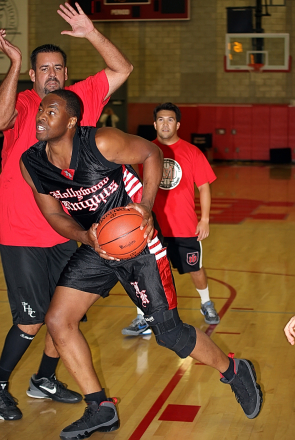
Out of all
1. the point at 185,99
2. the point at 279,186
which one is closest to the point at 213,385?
the point at 279,186

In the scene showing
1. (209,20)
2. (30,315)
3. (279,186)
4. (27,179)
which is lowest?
(279,186)

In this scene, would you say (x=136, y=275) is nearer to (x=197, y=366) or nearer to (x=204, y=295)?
(x=197, y=366)

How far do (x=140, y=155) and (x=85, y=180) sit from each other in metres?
0.31

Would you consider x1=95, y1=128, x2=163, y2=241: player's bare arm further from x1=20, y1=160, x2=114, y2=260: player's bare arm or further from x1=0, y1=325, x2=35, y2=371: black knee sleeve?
x1=0, y1=325, x2=35, y2=371: black knee sleeve

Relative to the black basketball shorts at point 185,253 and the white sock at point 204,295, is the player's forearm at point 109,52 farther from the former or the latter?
the white sock at point 204,295

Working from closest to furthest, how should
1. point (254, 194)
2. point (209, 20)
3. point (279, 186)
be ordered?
point (254, 194) → point (279, 186) → point (209, 20)

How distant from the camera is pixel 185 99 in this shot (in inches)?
864

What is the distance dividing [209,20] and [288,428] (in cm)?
1949

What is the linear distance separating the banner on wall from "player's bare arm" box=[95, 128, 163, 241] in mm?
11449

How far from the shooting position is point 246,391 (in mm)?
3354

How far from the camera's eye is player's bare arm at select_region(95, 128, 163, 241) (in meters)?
3.05

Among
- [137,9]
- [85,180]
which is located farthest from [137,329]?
[137,9]

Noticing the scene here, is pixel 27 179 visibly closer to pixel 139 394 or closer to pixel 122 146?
pixel 122 146

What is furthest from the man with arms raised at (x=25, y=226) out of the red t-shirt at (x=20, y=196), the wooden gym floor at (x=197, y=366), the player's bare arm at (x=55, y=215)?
the wooden gym floor at (x=197, y=366)
